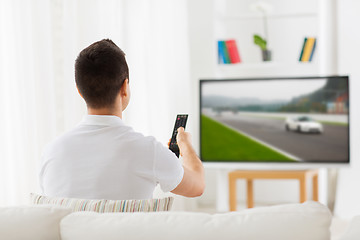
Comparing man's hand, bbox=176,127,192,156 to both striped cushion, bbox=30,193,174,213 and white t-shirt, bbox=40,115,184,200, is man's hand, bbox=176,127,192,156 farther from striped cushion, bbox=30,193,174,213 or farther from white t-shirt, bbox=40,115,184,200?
striped cushion, bbox=30,193,174,213

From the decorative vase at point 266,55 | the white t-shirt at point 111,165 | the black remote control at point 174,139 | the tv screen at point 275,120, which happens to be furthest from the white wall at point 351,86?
the white t-shirt at point 111,165

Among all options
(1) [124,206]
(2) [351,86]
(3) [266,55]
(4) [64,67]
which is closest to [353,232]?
(1) [124,206]

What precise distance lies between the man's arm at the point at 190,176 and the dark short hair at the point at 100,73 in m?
0.30

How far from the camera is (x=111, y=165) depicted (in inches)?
56.6

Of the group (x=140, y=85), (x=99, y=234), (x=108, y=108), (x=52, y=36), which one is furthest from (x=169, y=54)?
(x=99, y=234)

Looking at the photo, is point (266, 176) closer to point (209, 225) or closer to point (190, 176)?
point (190, 176)

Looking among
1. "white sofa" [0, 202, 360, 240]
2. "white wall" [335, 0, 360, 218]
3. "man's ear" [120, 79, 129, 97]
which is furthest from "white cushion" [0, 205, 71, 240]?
"white wall" [335, 0, 360, 218]

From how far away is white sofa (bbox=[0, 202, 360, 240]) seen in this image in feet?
3.33

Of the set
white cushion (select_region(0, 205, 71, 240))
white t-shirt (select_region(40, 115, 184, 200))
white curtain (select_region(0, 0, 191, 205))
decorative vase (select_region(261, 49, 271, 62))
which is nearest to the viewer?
white cushion (select_region(0, 205, 71, 240))

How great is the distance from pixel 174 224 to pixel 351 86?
11.4 feet

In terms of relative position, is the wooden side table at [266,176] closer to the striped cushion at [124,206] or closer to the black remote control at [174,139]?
the black remote control at [174,139]

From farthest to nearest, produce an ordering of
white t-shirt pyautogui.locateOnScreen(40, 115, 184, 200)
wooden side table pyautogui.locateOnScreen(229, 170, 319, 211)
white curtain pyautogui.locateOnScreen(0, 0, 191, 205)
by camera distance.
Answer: wooden side table pyautogui.locateOnScreen(229, 170, 319, 211) → white curtain pyautogui.locateOnScreen(0, 0, 191, 205) → white t-shirt pyautogui.locateOnScreen(40, 115, 184, 200)

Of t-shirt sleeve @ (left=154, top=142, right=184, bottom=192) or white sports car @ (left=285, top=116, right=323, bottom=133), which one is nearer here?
t-shirt sleeve @ (left=154, top=142, right=184, bottom=192)

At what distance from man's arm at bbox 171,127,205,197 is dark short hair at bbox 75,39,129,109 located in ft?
0.98
